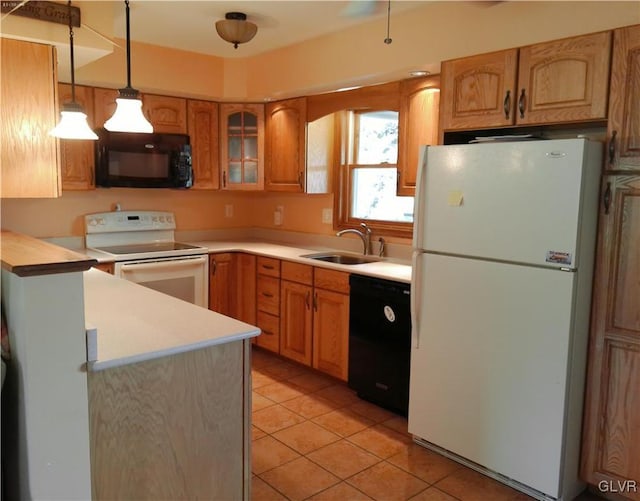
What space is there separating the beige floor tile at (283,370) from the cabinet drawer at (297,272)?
2.29 ft

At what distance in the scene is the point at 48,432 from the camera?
5.09ft

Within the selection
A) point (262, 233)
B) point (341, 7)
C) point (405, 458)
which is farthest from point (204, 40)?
point (405, 458)

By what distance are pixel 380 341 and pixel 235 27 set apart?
210 cm

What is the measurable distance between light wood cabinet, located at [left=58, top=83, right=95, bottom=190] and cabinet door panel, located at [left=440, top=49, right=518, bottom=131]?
98.8 inches

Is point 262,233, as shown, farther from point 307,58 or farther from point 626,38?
point 626,38

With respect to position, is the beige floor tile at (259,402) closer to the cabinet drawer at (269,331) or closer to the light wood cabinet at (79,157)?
the cabinet drawer at (269,331)

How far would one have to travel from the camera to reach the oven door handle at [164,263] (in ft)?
12.3

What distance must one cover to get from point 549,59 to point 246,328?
1.81 metres

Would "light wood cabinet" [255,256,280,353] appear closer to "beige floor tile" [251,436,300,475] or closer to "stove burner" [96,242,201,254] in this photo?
"stove burner" [96,242,201,254]

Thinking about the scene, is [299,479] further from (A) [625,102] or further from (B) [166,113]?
(B) [166,113]

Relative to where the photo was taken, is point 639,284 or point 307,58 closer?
point 639,284

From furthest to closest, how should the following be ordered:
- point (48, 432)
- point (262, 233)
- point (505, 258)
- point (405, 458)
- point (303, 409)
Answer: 1. point (262, 233)
2. point (303, 409)
3. point (405, 458)
4. point (505, 258)
5. point (48, 432)

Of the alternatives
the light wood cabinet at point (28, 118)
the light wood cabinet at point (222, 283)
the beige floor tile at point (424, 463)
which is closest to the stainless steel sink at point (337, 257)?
the light wood cabinet at point (222, 283)

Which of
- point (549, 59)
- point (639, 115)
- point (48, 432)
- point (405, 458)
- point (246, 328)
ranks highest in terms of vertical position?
point (549, 59)
